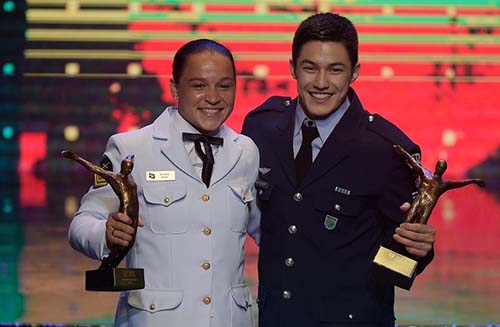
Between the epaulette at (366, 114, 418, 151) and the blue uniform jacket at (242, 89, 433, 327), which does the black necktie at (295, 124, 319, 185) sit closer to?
the blue uniform jacket at (242, 89, 433, 327)

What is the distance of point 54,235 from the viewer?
713cm

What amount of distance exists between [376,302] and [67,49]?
9557 millimetres

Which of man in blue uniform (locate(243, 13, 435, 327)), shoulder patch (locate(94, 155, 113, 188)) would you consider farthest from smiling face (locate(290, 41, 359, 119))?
shoulder patch (locate(94, 155, 113, 188))

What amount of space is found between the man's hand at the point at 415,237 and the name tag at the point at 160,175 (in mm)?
562

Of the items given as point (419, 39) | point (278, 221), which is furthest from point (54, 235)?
point (419, 39)

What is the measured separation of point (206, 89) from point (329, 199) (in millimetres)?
429

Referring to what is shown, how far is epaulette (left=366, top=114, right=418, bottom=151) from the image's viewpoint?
2.74 m

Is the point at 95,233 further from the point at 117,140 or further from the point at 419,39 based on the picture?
the point at 419,39

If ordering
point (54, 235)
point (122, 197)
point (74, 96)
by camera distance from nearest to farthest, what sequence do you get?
point (122, 197) < point (54, 235) < point (74, 96)

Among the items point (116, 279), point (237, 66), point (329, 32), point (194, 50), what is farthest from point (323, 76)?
point (237, 66)

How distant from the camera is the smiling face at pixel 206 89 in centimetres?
263

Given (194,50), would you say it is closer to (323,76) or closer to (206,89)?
(206,89)

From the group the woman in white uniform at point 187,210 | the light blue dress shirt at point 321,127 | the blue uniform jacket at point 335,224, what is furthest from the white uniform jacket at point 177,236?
the light blue dress shirt at point 321,127

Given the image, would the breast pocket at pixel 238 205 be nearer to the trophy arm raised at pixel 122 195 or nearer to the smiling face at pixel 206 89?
the smiling face at pixel 206 89
